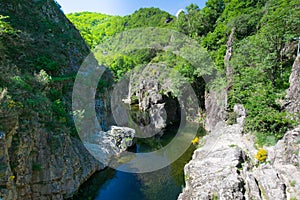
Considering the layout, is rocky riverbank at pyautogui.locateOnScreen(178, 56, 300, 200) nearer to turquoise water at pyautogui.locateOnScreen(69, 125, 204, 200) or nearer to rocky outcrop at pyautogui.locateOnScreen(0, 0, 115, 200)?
turquoise water at pyautogui.locateOnScreen(69, 125, 204, 200)

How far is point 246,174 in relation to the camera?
10047 millimetres

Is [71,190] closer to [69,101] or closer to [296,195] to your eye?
→ [69,101]

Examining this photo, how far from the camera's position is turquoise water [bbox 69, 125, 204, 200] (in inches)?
520

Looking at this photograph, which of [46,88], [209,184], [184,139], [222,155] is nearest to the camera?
[209,184]

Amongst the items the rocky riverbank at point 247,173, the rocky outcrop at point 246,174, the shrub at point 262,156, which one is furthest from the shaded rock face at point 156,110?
the shrub at point 262,156

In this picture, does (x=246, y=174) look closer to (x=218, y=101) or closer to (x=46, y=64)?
(x=218, y=101)

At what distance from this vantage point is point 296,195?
322 inches

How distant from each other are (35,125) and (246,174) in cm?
970

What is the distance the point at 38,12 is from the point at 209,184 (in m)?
22.4

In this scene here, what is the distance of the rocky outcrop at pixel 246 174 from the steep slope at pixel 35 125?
20.6 feet

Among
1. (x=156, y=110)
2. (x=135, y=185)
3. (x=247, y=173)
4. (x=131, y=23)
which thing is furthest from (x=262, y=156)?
(x=131, y=23)

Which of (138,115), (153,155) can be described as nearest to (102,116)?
(153,155)

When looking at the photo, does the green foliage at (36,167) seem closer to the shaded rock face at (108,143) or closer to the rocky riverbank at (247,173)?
the shaded rock face at (108,143)

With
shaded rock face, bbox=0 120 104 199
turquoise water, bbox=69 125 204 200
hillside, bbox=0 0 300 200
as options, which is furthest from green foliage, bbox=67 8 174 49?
shaded rock face, bbox=0 120 104 199
